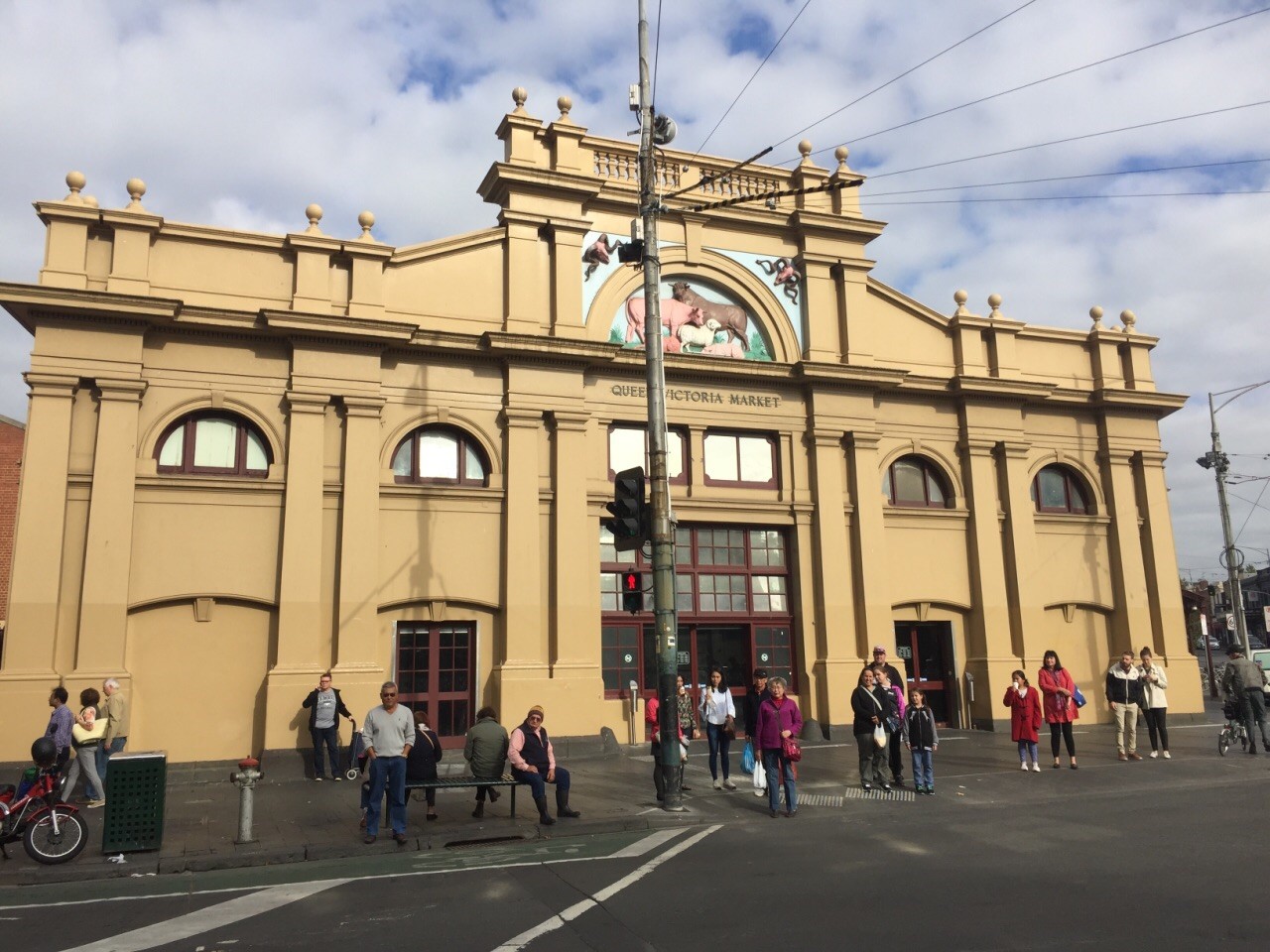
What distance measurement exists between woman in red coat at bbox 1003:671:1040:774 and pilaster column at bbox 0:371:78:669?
1534 centimetres

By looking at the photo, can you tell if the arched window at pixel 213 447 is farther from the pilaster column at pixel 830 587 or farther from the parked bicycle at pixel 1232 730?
the parked bicycle at pixel 1232 730

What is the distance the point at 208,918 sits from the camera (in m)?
7.92

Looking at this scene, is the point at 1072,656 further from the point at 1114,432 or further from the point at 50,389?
the point at 50,389

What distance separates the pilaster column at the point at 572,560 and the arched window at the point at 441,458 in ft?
5.16

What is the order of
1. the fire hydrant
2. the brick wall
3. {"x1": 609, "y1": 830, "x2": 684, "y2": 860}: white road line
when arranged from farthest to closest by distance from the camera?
1. the brick wall
2. the fire hydrant
3. {"x1": 609, "y1": 830, "x2": 684, "y2": 860}: white road line

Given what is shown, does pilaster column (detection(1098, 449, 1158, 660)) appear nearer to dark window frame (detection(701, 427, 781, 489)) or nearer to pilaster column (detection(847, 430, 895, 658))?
pilaster column (detection(847, 430, 895, 658))

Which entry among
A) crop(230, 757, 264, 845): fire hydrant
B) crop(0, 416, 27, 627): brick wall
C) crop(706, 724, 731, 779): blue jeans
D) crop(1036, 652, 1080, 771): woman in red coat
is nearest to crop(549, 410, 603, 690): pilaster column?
crop(706, 724, 731, 779): blue jeans

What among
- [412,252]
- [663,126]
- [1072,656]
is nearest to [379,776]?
[663,126]

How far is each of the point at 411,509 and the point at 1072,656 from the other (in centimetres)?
1606

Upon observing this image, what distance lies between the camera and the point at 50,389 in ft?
55.1

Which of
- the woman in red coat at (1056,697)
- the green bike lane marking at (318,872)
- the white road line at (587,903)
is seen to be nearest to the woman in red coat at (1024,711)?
the woman in red coat at (1056,697)

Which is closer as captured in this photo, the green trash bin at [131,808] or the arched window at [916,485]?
the green trash bin at [131,808]

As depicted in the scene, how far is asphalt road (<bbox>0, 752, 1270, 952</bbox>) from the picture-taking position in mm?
6957

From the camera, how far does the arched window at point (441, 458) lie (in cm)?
1925
